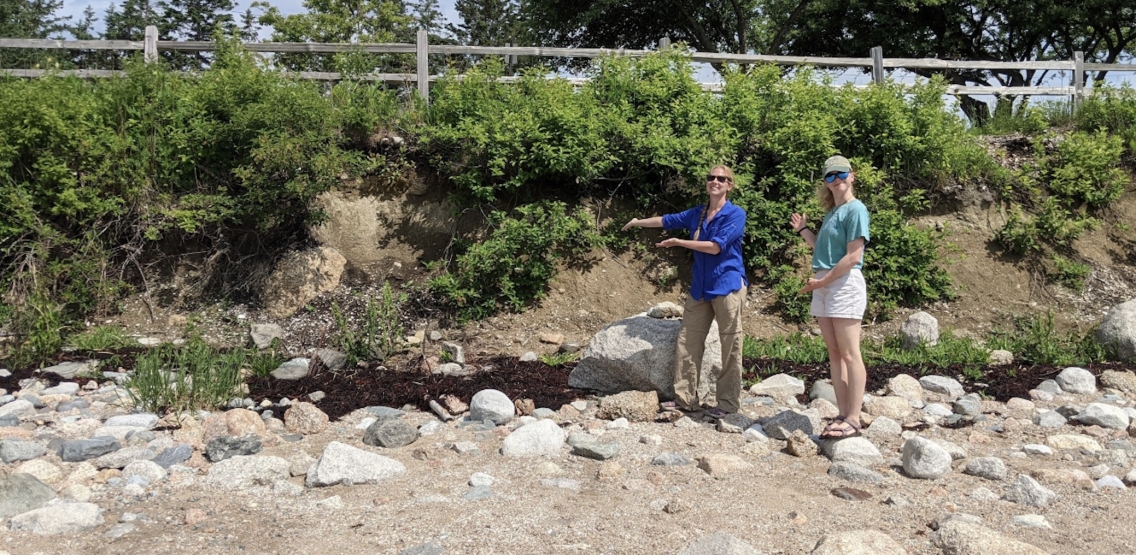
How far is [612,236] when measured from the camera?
29.7 feet

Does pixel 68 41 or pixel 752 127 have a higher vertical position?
pixel 68 41

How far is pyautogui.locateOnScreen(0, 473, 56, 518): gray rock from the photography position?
3771 mm

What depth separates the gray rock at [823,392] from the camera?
249 inches

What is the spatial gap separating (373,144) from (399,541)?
6637 millimetres

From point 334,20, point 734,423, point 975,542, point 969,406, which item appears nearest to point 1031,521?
point 975,542

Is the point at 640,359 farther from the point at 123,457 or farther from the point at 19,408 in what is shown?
the point at 19,408

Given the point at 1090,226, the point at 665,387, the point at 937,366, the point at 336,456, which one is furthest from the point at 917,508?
the point at 1090,226

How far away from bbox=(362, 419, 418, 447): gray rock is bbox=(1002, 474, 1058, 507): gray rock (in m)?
3.40

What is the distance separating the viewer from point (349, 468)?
4.33m

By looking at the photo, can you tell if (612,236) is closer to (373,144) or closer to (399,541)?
(373,144)

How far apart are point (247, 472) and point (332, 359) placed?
9.11 feet

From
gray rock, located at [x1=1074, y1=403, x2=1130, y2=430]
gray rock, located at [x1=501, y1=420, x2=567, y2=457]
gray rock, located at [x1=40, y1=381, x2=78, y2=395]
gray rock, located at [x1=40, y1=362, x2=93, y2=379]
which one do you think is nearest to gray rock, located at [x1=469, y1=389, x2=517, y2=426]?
gray rock, located at [x1=501, y1=420, x2=567, y2=457]

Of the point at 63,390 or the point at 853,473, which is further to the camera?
the point at 63,390

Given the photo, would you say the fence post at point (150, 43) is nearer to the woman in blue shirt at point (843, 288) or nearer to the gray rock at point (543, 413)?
the gray rock at point (543, 413)
